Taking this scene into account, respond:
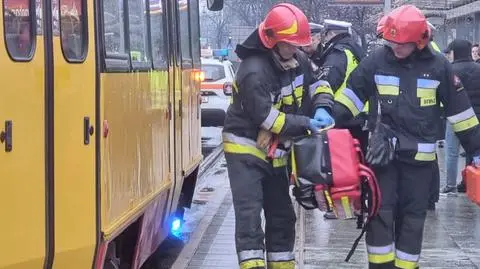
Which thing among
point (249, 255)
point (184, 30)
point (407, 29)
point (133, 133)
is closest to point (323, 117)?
point (407, 29)

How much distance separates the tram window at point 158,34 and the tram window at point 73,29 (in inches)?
75.6

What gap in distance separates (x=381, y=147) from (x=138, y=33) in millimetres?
1699

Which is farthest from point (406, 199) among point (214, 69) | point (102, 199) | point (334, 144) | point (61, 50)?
point (214, 69)

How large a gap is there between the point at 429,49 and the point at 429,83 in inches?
9.1

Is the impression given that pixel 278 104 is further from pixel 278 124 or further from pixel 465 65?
pixel 465 65

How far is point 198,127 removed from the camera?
8.86 metres

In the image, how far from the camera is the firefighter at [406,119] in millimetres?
5562

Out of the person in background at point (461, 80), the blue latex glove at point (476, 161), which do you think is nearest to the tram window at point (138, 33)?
the blue latex glove at point (476, 161)

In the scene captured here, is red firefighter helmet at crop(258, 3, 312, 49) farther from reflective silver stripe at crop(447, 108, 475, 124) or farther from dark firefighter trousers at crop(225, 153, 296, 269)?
reflective silver stripe at crop(447, 108, 475, 124)

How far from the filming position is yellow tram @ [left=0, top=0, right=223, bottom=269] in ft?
11.6

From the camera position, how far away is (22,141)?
139 inches

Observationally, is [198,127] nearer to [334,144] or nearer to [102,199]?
[334,144]

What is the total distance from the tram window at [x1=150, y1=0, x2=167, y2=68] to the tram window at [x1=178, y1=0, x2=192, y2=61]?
102 centimetres

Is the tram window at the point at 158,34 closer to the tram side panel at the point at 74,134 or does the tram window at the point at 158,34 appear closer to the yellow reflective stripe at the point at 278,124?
the yellow reflective stripe at the point at 278,124
